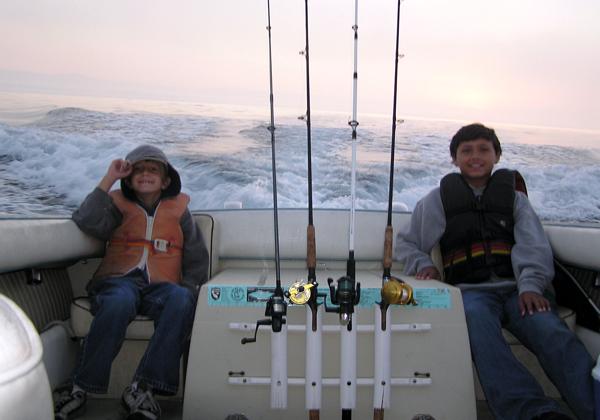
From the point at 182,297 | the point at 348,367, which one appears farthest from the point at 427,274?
the point at 182,297

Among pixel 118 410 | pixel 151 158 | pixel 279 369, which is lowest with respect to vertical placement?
pixel 118 410

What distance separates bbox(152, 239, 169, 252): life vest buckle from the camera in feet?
8.97

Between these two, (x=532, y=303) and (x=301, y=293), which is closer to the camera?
(x=301, y=293)

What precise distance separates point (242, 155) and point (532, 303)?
1.79 m

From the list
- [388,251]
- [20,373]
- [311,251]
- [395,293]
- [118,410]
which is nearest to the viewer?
[20,373]

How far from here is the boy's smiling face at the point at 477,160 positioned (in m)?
2.79

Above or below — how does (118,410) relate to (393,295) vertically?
below

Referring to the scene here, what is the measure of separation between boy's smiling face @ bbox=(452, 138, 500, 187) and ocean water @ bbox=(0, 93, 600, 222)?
57 centimetres

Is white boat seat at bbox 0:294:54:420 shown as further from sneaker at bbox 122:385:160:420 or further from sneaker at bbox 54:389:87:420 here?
sneaker at bbox 54:389:87:420

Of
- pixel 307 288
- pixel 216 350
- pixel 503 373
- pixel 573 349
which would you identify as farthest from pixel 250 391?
pixel 573 349

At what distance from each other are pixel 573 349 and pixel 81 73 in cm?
296

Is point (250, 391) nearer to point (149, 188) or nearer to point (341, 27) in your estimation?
point (149, 188)

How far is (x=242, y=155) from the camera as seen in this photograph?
344 centimetres

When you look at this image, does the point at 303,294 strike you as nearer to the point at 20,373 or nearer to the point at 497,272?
the point at 20,373
